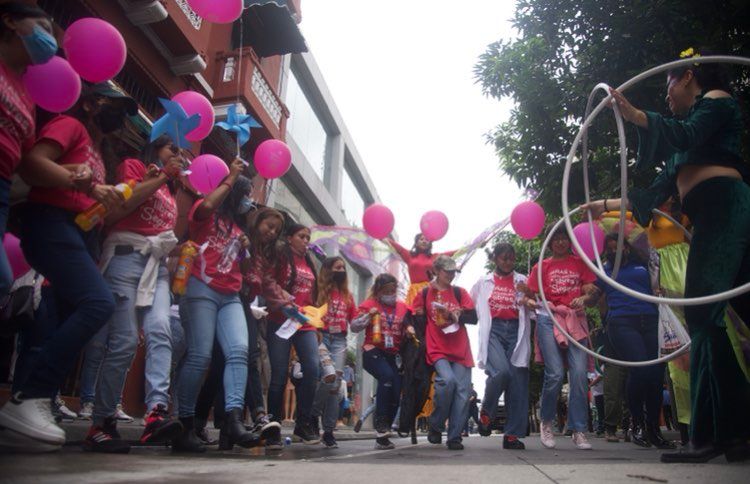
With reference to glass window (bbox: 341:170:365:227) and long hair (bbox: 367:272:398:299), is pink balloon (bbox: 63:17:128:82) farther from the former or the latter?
glass window (bbox: 341:170:365:227)

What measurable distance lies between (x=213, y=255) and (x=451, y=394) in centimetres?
285

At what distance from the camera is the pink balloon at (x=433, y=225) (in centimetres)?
740

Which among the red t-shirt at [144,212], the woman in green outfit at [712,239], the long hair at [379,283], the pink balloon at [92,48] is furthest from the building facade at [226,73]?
the woman in green outfit at [712,239]

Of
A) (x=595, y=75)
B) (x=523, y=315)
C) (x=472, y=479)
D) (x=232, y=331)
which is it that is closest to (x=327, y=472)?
(x=472, y=479)

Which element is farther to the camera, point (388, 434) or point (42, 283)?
point (388, 434)

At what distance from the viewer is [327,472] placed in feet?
7.21

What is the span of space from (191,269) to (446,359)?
2903 millimetres

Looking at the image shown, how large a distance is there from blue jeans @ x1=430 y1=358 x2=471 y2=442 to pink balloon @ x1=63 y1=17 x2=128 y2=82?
3.92m

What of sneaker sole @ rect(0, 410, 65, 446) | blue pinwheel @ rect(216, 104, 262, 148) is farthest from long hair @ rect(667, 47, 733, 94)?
Result: sneaker sole @ rect(0, 410, 65, 446)

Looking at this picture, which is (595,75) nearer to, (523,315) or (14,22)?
(523,315)

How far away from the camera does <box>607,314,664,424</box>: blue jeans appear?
5.07 m

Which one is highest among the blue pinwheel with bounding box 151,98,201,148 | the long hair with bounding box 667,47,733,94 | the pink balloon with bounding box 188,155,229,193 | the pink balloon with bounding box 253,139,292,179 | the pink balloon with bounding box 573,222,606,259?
the pink balloon with bounding box 253,139,292,179

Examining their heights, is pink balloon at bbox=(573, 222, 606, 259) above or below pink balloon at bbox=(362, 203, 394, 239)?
below

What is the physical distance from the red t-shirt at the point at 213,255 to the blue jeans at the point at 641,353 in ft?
11.7
